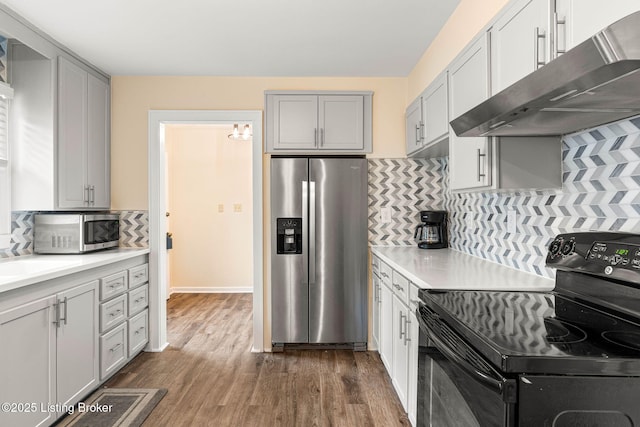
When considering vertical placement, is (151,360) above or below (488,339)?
below

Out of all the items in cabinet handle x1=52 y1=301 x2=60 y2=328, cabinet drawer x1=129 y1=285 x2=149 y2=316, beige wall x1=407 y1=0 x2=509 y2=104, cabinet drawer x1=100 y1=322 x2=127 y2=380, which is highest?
beige wall x1=407 y1=0 x2=509 y2=104

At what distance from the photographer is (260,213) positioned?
3561mm

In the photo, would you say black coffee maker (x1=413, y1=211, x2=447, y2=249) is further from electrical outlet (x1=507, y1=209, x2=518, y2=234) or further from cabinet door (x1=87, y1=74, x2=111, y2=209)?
cabinet door (x1=87, y1=74, x2=111, y2=209)

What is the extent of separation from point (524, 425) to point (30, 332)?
2.28m

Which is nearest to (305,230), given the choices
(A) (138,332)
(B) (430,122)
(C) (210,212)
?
(B) (430,122)

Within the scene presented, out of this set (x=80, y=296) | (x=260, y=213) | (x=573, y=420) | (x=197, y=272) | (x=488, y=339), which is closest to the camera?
(x=573, y=420)

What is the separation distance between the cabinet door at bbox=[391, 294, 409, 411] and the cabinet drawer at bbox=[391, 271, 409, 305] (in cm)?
4

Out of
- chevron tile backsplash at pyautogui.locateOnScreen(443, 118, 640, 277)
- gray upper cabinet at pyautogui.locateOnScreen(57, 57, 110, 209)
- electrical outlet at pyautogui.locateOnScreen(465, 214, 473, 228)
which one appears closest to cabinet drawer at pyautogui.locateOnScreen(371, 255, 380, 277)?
electrical outlet at pyautogui.locateOnScreen(465, 214, 473, 228)

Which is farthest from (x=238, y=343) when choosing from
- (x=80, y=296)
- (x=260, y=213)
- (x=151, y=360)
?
(x=80, y=296)

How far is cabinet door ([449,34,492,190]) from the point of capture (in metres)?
1.90

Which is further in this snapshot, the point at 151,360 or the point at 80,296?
the point at 151,360

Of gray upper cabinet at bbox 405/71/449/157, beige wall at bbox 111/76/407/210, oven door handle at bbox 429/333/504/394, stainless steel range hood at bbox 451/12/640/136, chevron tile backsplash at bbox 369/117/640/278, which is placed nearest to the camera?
stainless steel range hood at bbox 451/12/640/136

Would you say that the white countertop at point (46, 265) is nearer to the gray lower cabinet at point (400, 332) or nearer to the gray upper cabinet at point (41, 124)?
the gray upper cabinet at point (41, 124)

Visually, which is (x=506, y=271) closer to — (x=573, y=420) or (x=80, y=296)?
(x=573, y=420)
